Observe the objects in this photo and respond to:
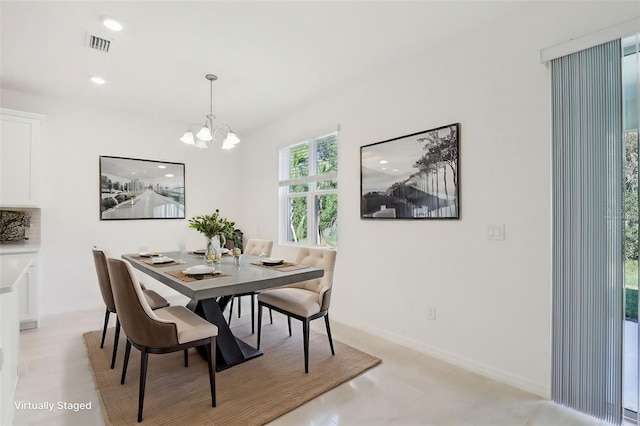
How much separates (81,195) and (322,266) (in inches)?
137

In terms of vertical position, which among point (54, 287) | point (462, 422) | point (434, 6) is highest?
point (434, 6)

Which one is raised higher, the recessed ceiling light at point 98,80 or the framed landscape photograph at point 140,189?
the recessed ceiling light at point 98,80

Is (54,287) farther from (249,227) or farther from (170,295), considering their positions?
(249,227)

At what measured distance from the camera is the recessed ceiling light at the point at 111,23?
94.3 inches

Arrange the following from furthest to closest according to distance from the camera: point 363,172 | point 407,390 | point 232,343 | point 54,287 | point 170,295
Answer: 1. point 170,295
2. point 54,287
3. point 363,172
4. point 232,343
5. point 407,390

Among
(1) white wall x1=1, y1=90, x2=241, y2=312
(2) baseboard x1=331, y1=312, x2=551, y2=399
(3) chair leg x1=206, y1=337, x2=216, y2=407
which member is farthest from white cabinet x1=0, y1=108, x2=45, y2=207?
(2) baseboard x1=331, y1=312, x2=551, y2=399

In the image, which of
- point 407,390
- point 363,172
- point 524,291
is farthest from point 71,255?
point 524,291

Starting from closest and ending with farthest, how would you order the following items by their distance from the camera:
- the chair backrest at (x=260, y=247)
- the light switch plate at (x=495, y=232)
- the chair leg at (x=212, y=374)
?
1. the chair leg at (x=212, y=374)
2. the light switch plate at (x=495, y=232)
3. the chair backrest at (x=260, y=247)

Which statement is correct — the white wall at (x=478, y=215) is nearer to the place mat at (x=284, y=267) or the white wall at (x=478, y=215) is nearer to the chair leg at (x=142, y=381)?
the place mat at (x=284, y=267)

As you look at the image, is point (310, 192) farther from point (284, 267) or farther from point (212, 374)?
point (212, 374)

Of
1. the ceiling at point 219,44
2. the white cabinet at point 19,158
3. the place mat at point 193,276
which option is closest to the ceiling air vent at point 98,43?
the ceiling at point 219,44

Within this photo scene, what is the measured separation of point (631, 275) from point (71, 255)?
5.55m

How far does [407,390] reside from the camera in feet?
7.52

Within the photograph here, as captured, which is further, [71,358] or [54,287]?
[54,287]
